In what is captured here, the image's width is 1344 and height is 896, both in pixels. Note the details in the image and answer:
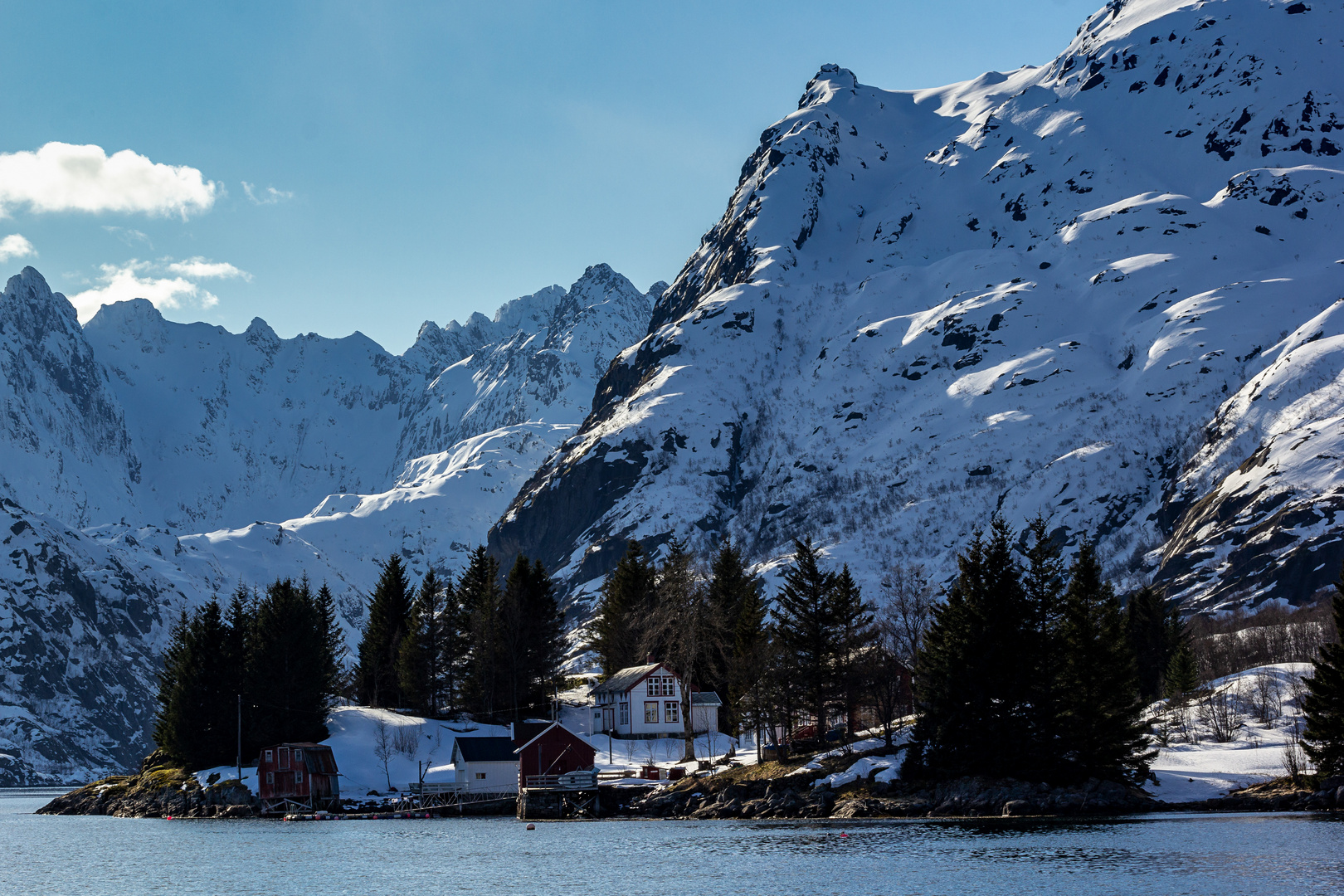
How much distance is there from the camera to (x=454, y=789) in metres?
112

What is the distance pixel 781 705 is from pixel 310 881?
4071 cm

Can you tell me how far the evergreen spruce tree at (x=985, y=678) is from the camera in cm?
7631

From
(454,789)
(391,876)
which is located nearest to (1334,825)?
(391,876)

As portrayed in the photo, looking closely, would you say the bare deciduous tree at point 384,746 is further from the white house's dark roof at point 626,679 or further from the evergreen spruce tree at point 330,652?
the white house's dark roof at point 626,679

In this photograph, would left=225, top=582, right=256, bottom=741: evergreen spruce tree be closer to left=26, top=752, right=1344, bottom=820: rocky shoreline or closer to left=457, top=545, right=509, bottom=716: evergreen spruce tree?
left=26, top=752, right=1344, bottom=820: rocky shoreline

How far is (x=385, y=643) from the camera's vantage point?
142 m

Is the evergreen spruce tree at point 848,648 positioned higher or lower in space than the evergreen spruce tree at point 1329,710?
higher

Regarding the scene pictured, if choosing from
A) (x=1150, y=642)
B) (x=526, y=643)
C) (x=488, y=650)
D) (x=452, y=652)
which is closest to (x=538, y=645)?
(x=526, y=643)

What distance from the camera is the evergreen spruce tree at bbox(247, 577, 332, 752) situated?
116375mm

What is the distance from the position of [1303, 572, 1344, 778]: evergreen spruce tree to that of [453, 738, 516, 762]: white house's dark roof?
67.1m

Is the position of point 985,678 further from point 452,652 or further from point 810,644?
point 452,652

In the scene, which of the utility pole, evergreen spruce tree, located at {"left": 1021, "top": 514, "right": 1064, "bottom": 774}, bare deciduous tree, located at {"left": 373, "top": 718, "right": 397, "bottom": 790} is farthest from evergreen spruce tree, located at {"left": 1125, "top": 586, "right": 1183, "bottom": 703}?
the utility pole

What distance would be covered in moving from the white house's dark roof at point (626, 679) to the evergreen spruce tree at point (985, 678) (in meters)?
44.6

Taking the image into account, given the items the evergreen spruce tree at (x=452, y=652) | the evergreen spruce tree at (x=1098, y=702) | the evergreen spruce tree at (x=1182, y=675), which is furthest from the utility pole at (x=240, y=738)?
the evergreen spruce tree at (x=1182, y=675)
